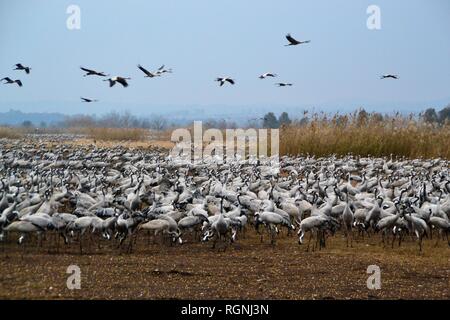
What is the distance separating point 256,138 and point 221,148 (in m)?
1.66

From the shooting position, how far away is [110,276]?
905cm

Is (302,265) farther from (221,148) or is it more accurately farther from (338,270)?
(221,148)

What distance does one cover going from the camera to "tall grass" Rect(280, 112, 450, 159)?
24.9 metres

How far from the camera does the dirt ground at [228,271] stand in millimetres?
8383
